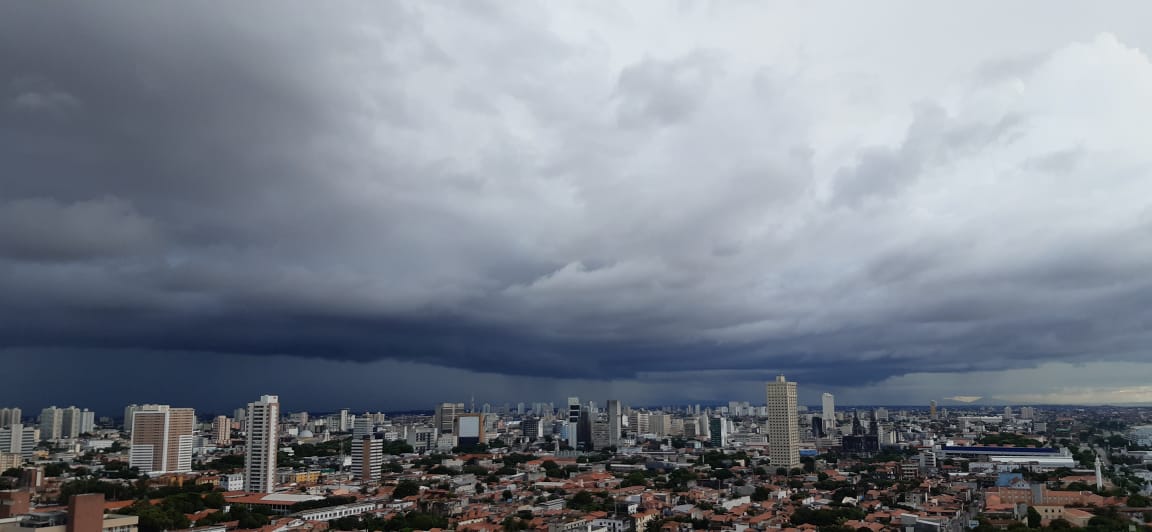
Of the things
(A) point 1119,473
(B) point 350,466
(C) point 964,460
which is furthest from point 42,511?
(C) point 964,460

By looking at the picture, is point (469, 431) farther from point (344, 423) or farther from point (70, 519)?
point (70, 519)

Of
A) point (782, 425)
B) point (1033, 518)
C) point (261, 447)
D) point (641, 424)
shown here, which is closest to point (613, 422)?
point (641, 424)

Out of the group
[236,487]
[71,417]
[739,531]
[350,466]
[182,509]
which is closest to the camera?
[739,531]

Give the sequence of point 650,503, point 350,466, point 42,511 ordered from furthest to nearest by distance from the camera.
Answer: point 350,466, point 650,503, point 42,511

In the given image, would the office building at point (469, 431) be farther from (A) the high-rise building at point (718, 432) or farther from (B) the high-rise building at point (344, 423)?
(B) the high-rise building at point (344, 423)

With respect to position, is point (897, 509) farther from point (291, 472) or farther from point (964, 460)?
point (291, 472)

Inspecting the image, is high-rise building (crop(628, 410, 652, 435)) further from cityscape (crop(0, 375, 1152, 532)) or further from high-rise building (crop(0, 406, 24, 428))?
high-rise building (crop(0, 406, 24, 428))

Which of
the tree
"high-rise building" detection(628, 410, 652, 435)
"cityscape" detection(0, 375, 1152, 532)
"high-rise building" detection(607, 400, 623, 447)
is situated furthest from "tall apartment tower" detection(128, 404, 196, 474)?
"high-rise building" detection(628, 410, 652, 435)
